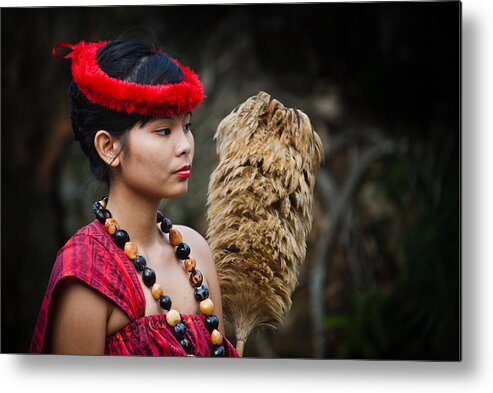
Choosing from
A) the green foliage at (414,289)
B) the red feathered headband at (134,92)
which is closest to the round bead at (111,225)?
the red feathered headband at (134,92)

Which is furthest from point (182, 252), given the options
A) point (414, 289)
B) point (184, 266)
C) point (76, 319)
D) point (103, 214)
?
point (414, 289)

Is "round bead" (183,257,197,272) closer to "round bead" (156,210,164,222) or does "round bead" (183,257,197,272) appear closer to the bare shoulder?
the bare shoulder

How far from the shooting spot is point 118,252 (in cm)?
279

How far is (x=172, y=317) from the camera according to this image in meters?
2.78

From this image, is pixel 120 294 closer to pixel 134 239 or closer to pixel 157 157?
pixel 134 239

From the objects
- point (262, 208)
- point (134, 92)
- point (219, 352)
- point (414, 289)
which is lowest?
point (219, 352)

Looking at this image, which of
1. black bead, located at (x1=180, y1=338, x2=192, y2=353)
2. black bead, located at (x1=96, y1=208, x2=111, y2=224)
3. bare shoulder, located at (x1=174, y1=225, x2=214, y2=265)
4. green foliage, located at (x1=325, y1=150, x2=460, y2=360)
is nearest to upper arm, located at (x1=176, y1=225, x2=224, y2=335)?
bare shoulder, located at (x1=174, y1=225, x2=214, y2=265)

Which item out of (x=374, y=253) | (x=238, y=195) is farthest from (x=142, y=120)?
(x=374, y=253)

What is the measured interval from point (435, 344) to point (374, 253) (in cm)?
32

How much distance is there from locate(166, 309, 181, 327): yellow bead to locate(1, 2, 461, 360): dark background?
0.87 ft

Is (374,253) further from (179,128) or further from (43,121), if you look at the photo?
(43,121)

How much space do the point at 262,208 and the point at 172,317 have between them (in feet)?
1.38

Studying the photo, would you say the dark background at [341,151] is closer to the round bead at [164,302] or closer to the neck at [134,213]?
the neck at [134,213]

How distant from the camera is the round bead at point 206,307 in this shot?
2.84 meters
